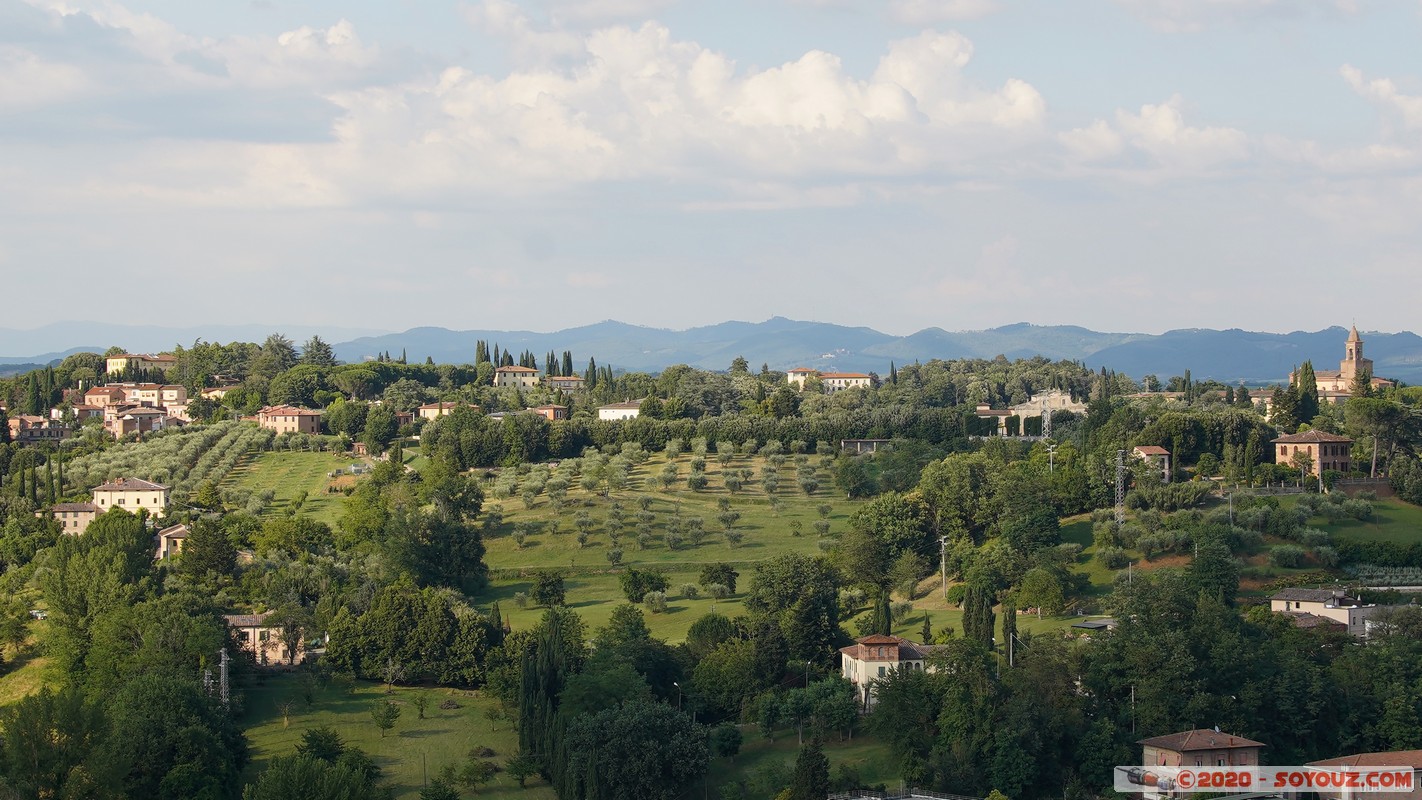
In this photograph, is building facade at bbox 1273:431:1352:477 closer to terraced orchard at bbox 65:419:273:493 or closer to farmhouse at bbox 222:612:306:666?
farmhouse at bbox 222:612:306:666

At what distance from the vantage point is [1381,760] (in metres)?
43.7

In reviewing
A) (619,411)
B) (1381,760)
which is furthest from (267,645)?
(619,411)

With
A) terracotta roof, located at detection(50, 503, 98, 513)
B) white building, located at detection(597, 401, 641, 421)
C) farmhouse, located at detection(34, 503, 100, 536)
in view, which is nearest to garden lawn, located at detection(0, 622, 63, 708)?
farmhouse, located at detection(34, 503, 100, 536)

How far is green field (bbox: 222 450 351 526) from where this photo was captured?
259ft

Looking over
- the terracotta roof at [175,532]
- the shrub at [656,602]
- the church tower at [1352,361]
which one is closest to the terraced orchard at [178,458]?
the terracotta roof at [175,532]

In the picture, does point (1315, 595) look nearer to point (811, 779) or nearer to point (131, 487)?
point (811, 779)

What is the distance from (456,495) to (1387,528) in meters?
39.0

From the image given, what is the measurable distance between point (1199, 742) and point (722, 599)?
22.2 m

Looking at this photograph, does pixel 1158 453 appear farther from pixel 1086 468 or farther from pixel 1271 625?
pixel 1271 625

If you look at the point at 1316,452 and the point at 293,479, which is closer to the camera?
the point at 1316,452

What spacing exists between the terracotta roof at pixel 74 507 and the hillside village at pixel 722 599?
22 cm

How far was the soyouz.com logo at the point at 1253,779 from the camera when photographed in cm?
4284

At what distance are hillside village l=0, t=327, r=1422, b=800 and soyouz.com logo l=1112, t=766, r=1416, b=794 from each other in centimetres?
45

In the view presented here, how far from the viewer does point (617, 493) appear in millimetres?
79688
